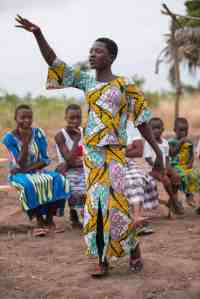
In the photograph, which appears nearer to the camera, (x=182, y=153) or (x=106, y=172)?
(x=106, y=172)

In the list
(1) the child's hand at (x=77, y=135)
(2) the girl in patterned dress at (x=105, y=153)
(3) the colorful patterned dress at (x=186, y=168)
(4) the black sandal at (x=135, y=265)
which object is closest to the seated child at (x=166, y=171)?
(3) the colorful patterned dress at (x=186, y=168)

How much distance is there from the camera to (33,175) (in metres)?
6.77

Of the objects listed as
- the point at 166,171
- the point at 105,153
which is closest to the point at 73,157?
the point at 166,171

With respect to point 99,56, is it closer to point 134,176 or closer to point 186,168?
point 134,176

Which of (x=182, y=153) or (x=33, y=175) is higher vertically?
(x=182, y=153)

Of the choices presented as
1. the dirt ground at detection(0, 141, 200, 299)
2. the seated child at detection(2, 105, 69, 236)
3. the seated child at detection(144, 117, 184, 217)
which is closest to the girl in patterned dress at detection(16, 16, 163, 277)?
the dirt ground at detection(0, 141, 200, 299)

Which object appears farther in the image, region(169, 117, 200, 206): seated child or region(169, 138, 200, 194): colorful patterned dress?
region(169, 117, 200, 206): seated child

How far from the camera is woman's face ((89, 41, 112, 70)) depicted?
4.75 metres

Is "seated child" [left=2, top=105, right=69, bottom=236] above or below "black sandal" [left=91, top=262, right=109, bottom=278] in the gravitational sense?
above

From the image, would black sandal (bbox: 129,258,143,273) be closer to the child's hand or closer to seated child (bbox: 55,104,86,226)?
seated child (bbox: 55,104,86,226)

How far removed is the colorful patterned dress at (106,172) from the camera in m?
4.63

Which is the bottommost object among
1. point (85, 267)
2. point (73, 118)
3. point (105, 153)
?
point (85, 267)

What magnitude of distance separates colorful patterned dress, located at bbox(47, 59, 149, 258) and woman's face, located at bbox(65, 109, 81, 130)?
84.2 inches

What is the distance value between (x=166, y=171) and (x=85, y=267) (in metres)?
2.56
